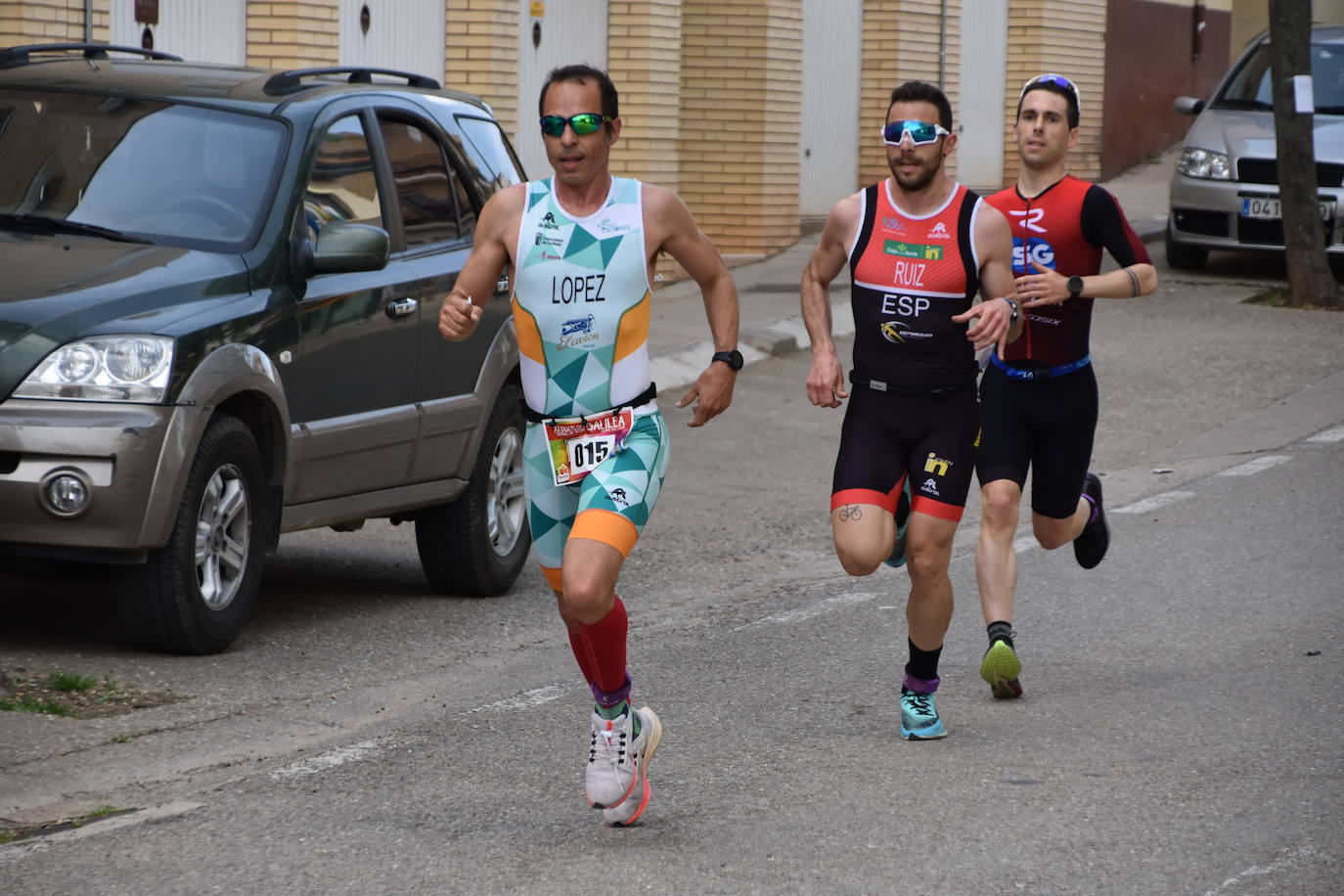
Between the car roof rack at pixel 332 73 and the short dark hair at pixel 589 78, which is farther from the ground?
the car roof rack at pixel 332 73

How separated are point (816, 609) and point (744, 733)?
217 centimetres

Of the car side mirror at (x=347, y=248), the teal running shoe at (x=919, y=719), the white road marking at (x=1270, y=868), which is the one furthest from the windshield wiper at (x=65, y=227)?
the white road marking at (x=1270, y=868)

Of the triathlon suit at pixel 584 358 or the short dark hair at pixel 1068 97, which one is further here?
the short dark hair at pixel 1068 97

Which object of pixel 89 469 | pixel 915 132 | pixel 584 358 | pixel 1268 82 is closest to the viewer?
pixel 584 358

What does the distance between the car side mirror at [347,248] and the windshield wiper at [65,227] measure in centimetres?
63

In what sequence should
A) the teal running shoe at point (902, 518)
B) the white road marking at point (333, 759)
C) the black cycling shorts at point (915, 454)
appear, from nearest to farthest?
the white road marking at point (333, 759)
the black cycling shorts at point (915, 454)
the teal running shoe at point (902, 518)

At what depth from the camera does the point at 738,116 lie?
20.8 m

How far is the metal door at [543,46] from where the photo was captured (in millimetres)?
17953

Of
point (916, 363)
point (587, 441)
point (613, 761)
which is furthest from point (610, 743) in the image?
point (916, 363)

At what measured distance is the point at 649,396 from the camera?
5.66 metres

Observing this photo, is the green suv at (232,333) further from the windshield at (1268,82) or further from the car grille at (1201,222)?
the windshield at (1268,82)

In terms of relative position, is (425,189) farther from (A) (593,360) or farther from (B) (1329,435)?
(B) (1329,435)

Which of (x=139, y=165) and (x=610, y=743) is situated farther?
(x=139, y=165)

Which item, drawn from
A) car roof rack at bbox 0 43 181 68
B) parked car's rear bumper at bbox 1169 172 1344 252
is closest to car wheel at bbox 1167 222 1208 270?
parked car's rear bumper at bbox 1169 172 1344 252
